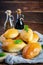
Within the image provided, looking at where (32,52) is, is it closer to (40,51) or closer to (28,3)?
(40,51)

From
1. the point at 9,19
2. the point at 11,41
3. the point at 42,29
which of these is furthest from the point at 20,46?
the point at 42,29

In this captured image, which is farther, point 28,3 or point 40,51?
point 28,3

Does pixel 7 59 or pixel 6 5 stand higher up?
pixel 7 59

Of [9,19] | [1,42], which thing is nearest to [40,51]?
[1,42]

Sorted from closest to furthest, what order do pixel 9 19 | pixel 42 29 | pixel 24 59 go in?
pixel 24 59
pixel 9 19
pixel 42 29

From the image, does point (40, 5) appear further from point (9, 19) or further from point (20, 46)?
point (20, 46)

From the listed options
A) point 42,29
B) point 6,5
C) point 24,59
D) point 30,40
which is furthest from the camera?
point 6,5

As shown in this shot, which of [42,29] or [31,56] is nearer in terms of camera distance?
[31,56]

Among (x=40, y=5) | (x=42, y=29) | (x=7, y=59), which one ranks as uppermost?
(x=7, y=59)

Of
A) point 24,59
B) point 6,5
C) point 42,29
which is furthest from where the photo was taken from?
point 6,5
